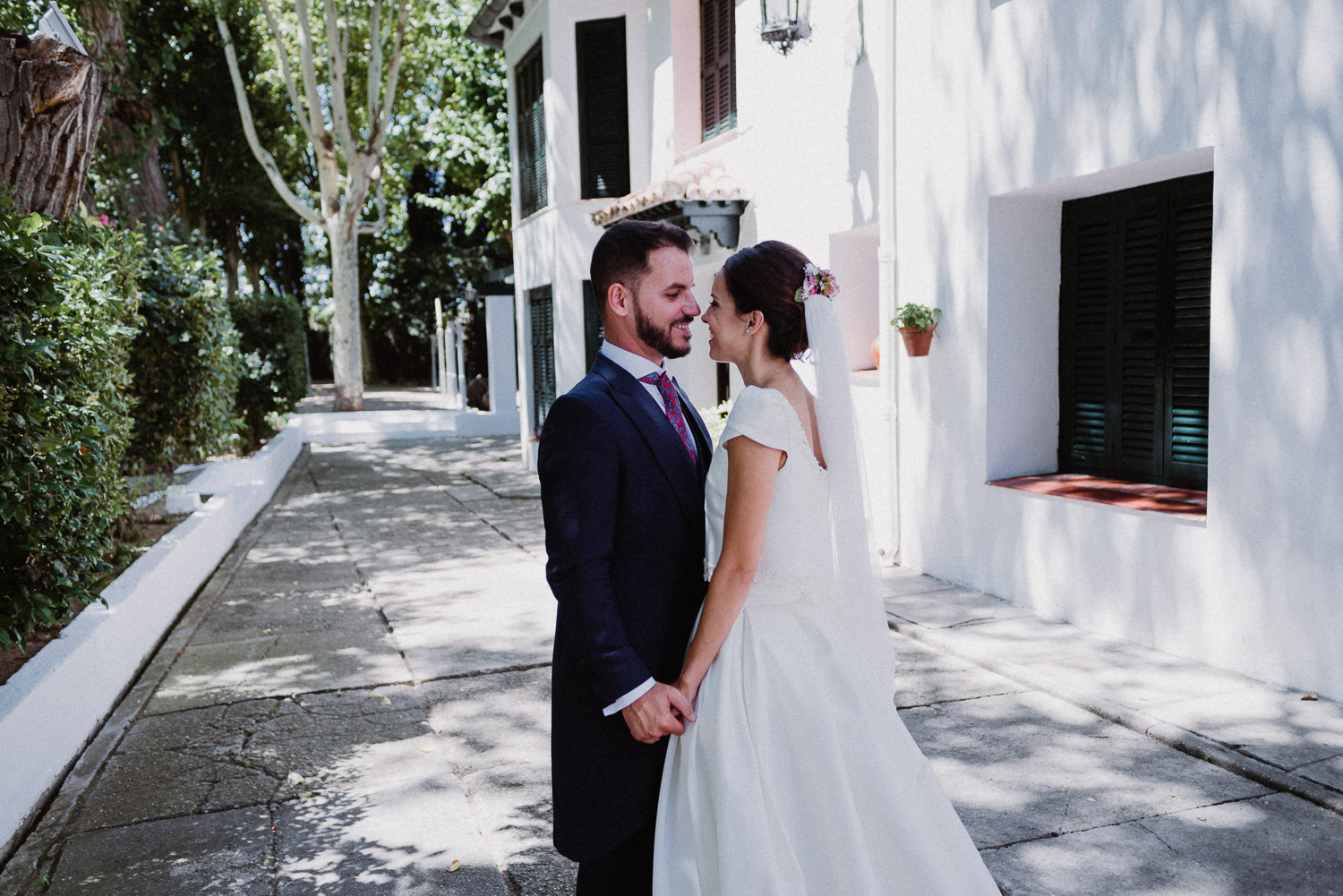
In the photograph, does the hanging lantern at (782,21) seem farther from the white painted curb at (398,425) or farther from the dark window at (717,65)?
the white painted curb at (398,425)

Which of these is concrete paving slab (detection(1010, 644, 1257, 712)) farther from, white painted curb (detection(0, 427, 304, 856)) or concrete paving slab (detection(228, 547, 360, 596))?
concrete paving slab (detection(228, 547, 360, 596))

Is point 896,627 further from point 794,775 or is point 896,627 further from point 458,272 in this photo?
point 458,272

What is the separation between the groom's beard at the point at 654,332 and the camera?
2.22 m

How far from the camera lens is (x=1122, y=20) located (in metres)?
5.41

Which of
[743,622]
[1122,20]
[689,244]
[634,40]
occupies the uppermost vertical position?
[634,40]

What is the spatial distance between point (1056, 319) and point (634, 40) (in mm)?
8111

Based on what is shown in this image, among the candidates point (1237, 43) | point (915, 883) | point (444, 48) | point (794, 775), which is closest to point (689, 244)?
point (794, 775)

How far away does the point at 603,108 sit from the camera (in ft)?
44.4

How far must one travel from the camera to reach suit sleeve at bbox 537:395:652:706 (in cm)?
212

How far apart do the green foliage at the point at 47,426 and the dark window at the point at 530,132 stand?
9.67 m

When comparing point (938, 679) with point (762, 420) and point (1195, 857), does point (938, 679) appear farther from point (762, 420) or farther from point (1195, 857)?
point (762, 420)

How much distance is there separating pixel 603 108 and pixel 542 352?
4104mm

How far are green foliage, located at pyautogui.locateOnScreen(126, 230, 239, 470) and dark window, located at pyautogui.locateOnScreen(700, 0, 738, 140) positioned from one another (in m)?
5.69

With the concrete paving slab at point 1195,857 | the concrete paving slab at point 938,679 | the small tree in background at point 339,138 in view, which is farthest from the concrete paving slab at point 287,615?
the small tree in background at point 339,138
